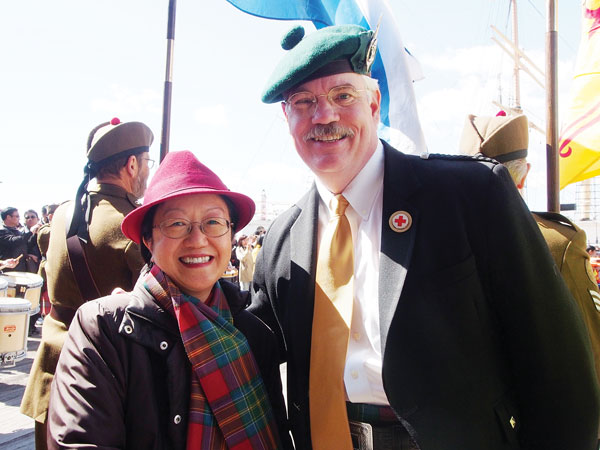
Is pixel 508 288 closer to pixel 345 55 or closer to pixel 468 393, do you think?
pixel 468 393

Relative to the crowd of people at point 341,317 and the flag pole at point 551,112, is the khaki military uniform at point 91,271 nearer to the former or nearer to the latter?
the crowd of people at point 341,317

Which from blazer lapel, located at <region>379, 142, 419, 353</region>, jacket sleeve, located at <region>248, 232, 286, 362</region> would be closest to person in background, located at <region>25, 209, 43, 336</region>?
jacket sleeve, located at <region>248, 232, 286, 362</region>

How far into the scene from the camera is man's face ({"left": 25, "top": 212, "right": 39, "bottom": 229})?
8.83m

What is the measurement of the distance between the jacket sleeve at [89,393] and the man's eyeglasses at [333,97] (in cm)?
111

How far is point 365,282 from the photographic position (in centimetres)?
164

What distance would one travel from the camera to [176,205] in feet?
5.55

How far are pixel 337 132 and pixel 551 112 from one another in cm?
241

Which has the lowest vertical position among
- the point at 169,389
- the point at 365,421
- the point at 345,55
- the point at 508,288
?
the point at 365,421

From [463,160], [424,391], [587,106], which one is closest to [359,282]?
[424,391]

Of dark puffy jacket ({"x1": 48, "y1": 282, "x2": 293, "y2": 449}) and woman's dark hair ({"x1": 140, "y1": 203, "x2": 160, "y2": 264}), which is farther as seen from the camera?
woman's dark hair ({"x1": 140, "y1": 203, "x2": 160, "y2": 264})

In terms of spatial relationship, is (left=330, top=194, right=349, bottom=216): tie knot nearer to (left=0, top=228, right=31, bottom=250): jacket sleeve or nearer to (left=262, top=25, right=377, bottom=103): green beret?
(left=262, top=25, right=377, bottom=103): green beret

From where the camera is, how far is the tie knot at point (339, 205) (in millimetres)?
1786

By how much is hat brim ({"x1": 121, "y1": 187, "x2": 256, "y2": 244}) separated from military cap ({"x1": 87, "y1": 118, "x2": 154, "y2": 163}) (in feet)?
3.60

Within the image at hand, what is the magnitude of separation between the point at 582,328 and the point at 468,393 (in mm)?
445
